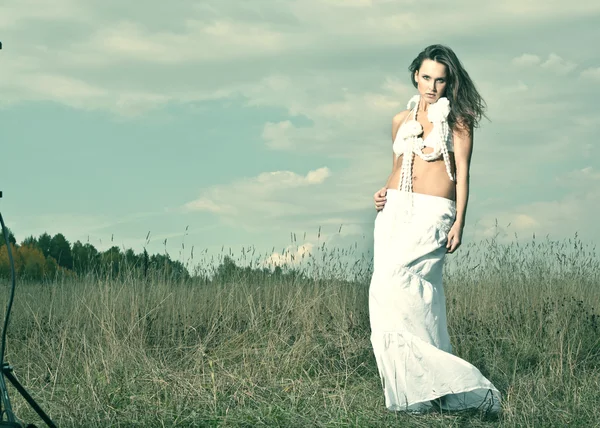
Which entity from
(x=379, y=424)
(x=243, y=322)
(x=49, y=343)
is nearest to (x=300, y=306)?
(x=243, y=322)

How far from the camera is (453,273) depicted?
771 centimetres

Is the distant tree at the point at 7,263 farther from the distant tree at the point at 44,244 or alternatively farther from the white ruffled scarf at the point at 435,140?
the white ruffled scarf at the point at 435,140

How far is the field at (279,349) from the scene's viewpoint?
12.0 ft

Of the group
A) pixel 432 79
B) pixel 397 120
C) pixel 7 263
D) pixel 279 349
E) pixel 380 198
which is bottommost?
pixel 279 349

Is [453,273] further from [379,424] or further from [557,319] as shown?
[379,424]

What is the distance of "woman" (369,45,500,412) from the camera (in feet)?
11.4

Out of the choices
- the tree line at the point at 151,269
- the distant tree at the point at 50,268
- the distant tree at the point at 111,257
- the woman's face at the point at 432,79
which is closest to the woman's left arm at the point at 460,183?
the woman's face at the point at 432,79

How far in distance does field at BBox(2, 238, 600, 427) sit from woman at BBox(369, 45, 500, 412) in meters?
0.17

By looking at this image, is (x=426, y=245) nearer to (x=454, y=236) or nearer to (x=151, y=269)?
(x=454, y=236)

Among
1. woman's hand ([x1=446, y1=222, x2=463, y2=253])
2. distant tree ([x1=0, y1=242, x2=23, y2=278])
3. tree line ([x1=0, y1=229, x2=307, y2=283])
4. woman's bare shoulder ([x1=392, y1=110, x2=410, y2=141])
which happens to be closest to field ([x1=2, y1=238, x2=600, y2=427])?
tree line ([x1=0, y1=229, x2=307, y2=283])

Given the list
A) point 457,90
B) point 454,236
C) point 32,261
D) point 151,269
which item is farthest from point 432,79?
point 32,261

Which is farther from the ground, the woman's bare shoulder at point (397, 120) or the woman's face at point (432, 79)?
the woman's face at point (432, 79)

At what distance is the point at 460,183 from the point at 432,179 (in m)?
0.15

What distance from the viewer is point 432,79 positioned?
3645 mm
